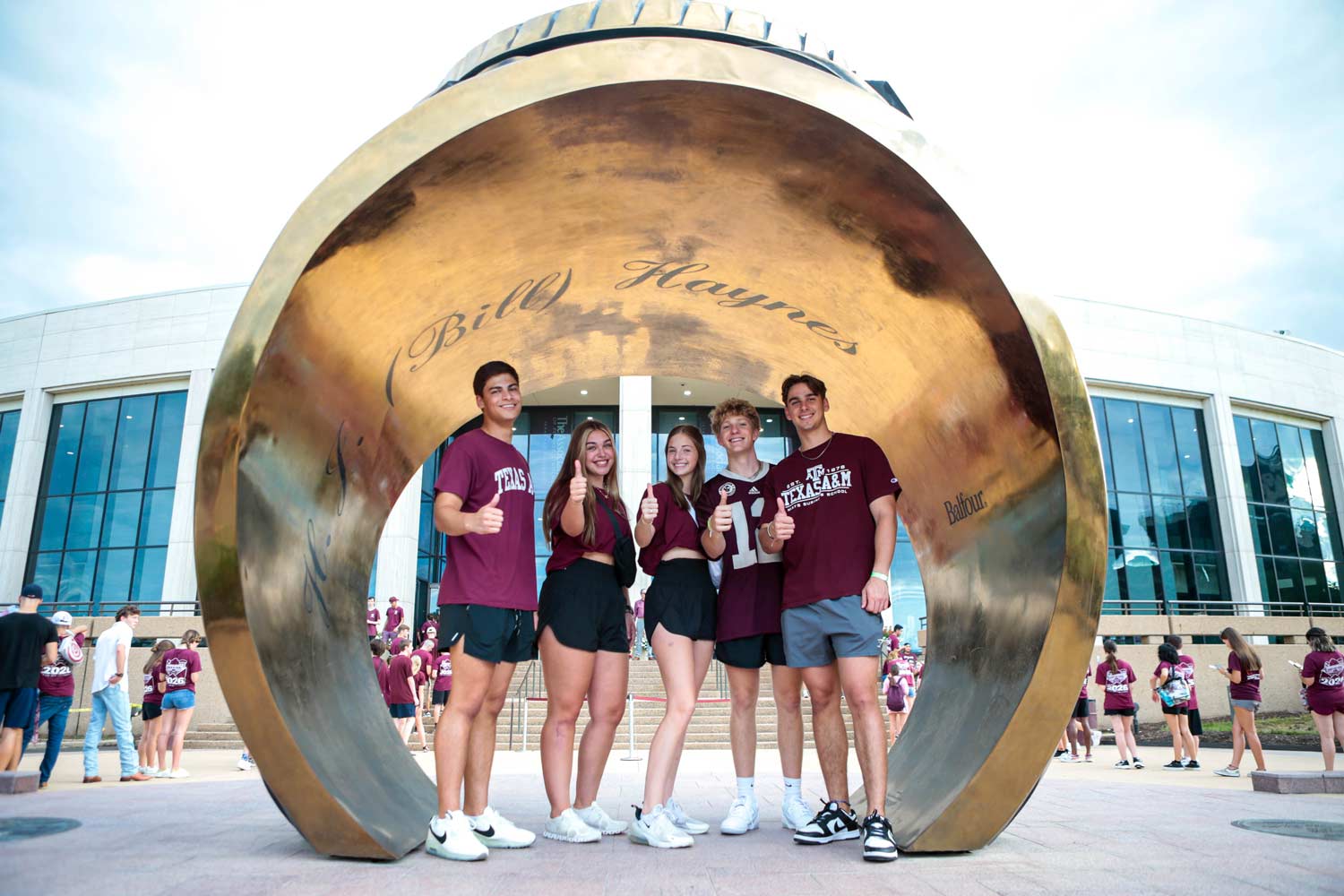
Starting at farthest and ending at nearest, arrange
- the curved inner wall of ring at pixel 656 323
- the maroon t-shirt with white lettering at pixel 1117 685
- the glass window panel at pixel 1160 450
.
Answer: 1. the glass window panel at pixel 1160 450
2. the maroon t-shirt with white lettering at pixel 1117 685
3. the curved inner wall of ring at pixel 656 323

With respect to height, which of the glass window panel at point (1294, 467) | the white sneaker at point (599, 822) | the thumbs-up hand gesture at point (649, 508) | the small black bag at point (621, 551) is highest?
the glass window panel at point (1294, 467)

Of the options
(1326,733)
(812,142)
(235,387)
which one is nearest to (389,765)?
(235,387)

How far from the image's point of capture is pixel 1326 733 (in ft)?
30.1

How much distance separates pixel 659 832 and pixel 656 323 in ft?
8.48

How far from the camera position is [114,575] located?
27906 millimetres

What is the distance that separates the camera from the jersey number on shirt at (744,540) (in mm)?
4445

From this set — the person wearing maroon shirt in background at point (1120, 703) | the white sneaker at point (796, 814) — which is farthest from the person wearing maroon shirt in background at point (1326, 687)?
the white sneaker at point (796, 814)

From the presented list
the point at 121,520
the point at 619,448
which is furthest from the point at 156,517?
the point at 619,448

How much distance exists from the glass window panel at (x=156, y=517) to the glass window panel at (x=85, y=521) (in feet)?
5.17

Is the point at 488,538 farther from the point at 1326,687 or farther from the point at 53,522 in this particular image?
the point at 53,522

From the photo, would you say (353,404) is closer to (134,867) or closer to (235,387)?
(235,387)

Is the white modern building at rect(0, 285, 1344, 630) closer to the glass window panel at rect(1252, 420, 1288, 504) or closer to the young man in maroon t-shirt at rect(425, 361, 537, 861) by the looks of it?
the glass window panel at rect(1252, 420, 1288, 504)

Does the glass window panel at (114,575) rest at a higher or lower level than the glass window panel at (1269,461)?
lower

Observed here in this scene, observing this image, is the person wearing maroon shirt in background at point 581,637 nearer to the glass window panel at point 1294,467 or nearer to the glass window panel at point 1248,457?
the glass window panel at point 1248,457
